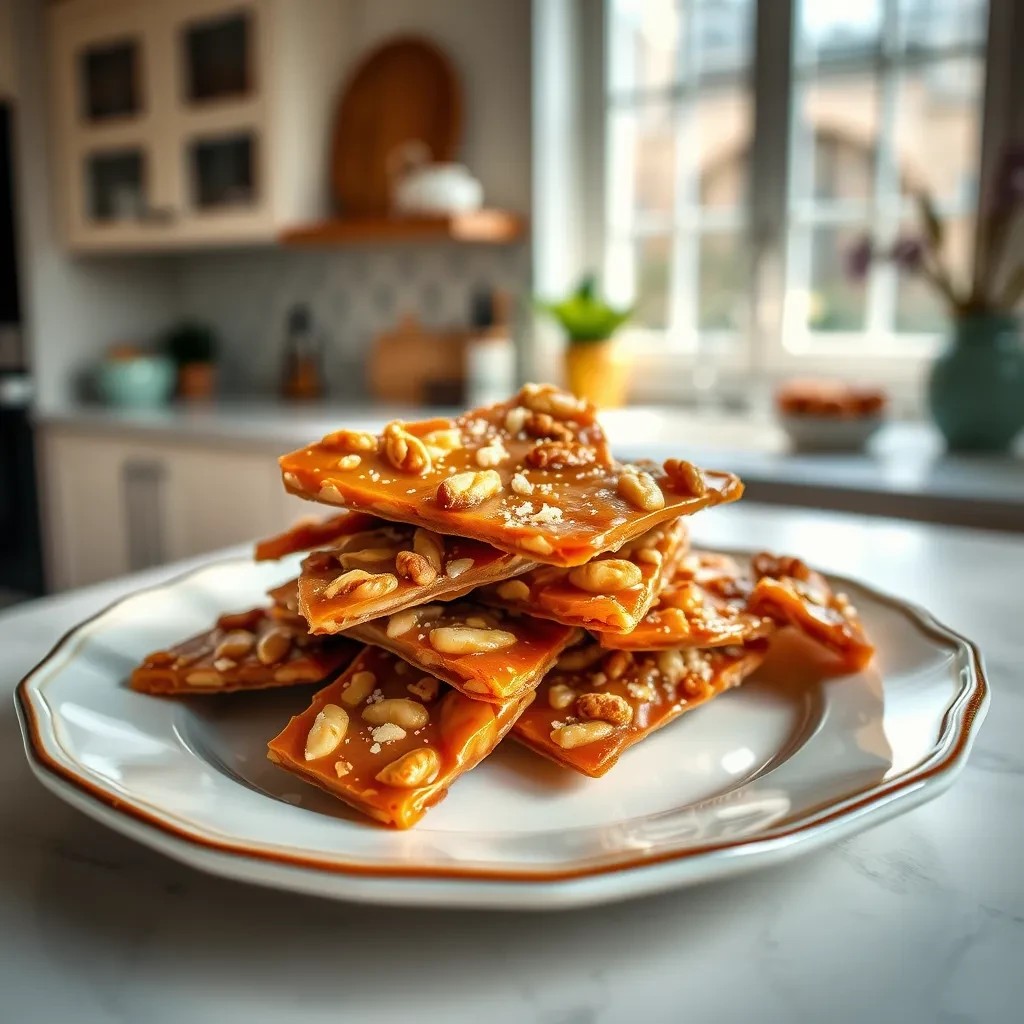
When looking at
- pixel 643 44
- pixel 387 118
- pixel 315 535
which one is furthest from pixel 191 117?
pixel 315 535

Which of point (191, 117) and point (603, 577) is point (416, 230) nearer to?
point (191, 117)

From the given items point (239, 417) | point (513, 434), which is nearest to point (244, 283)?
point (239, 417)

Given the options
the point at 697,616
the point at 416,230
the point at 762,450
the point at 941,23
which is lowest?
the point at 762,450

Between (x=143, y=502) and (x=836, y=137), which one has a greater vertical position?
(x=836, y=137)

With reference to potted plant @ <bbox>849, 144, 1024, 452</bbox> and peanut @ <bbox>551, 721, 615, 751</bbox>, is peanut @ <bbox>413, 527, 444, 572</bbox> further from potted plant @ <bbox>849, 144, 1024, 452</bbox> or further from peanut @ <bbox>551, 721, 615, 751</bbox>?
potted plant @ <bbox>849, 144, 1024, 452</bbox>

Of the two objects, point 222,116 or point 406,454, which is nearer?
point 406,454

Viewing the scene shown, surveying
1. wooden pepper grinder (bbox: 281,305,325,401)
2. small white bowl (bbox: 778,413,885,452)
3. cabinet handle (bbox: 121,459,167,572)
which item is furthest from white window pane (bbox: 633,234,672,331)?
cabinet handle (bbox: 121,459,167,572)
